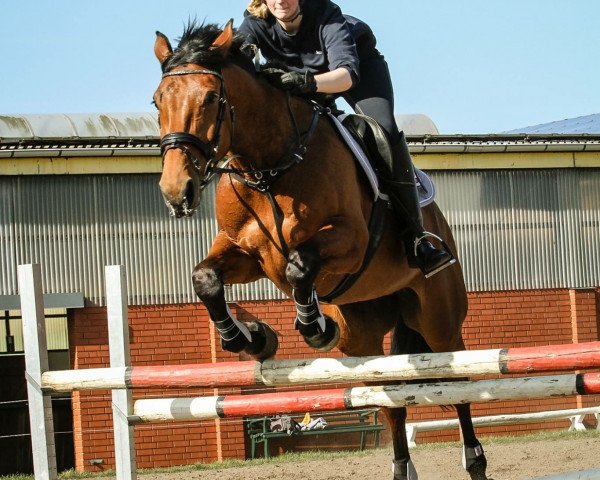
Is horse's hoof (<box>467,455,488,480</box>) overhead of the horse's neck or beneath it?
beneath

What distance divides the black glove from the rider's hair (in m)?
0.42

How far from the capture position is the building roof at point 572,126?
25442 mm

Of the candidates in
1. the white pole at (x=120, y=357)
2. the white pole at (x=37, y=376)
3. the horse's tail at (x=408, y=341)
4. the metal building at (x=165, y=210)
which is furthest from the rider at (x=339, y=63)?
the metal building at (x=165, y=210)

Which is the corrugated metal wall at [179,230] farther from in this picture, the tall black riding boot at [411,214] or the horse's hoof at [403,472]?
the tall black riding boot at [411,214]

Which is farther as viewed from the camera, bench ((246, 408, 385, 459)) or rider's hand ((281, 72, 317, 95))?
bench ((246, 408, 385, 459))

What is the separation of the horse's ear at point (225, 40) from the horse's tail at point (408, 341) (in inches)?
109

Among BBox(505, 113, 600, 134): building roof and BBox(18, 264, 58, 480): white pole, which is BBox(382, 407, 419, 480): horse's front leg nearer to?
BBox(18, 264, 58, 480): white pole

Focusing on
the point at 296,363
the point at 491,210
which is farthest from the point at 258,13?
the point at 491,210

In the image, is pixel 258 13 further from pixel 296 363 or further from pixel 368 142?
pixel 296 363

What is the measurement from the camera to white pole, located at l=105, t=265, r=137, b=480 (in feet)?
Result: 18.2

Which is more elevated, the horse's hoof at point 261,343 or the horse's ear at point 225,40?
the horse's ear at point 225,40

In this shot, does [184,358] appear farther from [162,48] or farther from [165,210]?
[162,48]

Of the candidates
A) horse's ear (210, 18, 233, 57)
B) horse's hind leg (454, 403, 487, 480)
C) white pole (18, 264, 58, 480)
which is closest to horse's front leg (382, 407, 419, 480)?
horse's hind leg (454, 403, 487, 480)

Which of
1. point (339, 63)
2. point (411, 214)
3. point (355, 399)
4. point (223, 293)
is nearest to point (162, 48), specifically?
point (339, 63)
